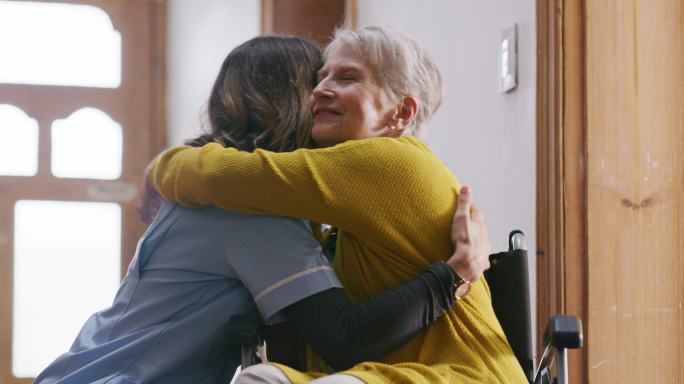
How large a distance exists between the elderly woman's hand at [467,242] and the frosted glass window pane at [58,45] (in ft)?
11.9

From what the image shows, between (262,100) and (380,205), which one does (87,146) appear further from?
(380,205)

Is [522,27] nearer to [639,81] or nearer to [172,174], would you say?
[639,81]

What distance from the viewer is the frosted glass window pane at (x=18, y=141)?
4801 millimetres

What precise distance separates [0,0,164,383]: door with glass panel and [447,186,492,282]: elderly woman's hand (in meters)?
3.37

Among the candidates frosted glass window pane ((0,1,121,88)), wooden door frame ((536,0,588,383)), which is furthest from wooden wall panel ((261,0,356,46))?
wooden door frame ((536,0,588,383))

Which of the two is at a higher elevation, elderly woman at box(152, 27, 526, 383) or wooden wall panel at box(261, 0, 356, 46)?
wooden wall panel at box(261, 0, 356, 46)

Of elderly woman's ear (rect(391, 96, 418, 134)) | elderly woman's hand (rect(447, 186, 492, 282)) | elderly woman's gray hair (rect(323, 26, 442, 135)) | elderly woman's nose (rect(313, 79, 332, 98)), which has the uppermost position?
elderly woman's gray hair (rect(323, 26, 442, 135))

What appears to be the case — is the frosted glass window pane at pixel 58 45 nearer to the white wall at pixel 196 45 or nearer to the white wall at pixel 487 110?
the white wall at pixel 196 45

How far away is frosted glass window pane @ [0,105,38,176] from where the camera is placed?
189 inches

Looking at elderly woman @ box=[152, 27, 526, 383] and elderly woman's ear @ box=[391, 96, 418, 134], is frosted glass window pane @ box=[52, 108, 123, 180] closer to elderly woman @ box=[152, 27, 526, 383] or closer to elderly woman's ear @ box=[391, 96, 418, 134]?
elderly woman's ear @ box=[391, 96, 418, 134]

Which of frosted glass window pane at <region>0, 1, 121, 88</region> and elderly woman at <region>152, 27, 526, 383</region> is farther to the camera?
frosted glass window pane at <region>0, 1, 121, 88</region>

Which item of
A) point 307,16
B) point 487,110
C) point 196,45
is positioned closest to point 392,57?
point 487,110

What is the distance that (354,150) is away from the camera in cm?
155

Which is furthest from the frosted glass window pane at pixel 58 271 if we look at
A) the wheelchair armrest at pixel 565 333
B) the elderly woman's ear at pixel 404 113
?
the wheelchair armrest at pixel 565 333
